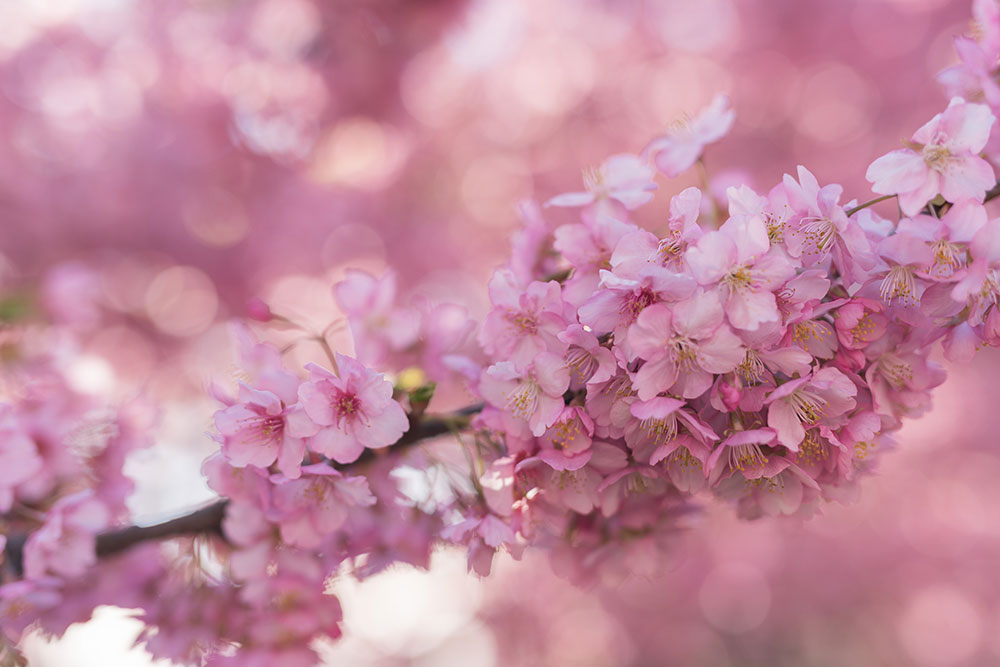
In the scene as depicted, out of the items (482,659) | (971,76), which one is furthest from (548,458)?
(482,659)

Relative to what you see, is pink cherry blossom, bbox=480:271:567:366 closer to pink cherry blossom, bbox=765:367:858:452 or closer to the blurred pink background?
pink cherry blossom, bbox=765:367:858:452

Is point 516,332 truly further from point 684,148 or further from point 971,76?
point 971,76

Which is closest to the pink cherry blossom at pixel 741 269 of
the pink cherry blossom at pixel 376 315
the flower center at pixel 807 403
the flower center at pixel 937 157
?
the flower center at pixel 807 403

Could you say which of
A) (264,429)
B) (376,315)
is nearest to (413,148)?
(376,315)

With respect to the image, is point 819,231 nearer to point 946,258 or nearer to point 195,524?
point 946,258

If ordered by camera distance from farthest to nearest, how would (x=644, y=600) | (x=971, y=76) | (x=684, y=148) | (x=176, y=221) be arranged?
(x=644, y=600)
(x=176, y=221)
(x=684, y=148)
(x=971, y=76)

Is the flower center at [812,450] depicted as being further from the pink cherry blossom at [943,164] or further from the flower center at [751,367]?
the pink cherry blossom at [943,164]
